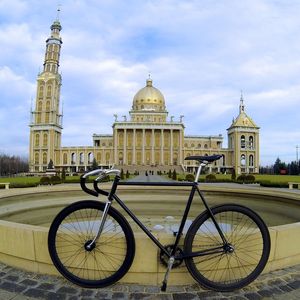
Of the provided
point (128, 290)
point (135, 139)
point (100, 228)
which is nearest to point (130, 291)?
point (128, 290)

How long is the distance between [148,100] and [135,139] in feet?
43.8

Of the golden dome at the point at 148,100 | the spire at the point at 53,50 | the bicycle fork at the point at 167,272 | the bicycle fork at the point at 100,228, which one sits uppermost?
the spire at the point at 53,50

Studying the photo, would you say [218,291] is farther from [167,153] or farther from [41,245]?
[167,153]

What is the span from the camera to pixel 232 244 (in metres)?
3.55

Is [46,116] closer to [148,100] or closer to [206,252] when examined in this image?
[148,100]

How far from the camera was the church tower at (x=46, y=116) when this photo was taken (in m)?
96.7

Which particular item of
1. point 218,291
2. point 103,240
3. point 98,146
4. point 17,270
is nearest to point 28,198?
point 17,270

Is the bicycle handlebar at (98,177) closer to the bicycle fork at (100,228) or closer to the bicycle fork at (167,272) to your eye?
the bicycle fork at (100,228)

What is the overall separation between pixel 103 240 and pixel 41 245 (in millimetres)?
837

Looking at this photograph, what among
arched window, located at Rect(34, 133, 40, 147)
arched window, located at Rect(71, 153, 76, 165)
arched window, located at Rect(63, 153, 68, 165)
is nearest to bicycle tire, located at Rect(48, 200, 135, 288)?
arched window, located at Rect(71, 153, 76, 165)

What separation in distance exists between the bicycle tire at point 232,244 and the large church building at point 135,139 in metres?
84.5

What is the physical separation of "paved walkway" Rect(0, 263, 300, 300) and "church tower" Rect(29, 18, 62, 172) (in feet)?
320

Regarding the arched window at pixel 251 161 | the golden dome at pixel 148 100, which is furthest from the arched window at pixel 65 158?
the arched window at pixel 251 161

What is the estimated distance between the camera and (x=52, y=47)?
99875 millimetres
